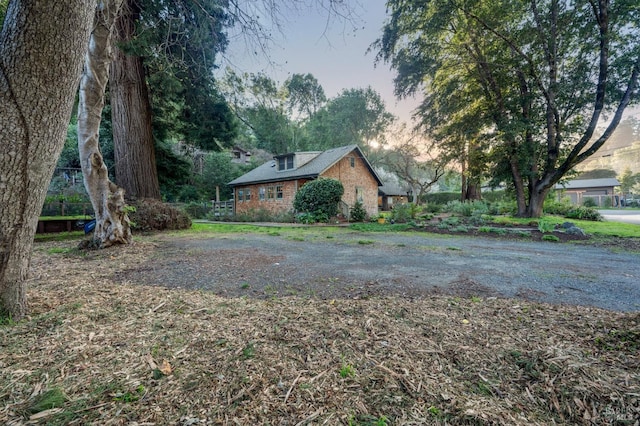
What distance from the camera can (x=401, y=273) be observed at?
3695 mm

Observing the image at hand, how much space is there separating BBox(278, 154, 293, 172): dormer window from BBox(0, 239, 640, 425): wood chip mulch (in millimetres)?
16735

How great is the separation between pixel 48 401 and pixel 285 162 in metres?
18.3

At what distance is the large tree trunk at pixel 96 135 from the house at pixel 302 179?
37.7ft

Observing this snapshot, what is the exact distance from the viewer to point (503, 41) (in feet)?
37.9

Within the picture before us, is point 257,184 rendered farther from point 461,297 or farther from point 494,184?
point 461,297

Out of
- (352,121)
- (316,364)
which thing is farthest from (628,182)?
(316,364)

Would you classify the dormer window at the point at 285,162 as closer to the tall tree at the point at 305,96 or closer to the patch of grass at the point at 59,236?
the patch of grass at the point at 59,236

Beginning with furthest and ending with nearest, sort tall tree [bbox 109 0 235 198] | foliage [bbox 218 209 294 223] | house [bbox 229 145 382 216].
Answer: house [bbox 229 145 382 216] < foliage [bbox 218 209 294 223] < tall tree [bbox 109 0 235 198]

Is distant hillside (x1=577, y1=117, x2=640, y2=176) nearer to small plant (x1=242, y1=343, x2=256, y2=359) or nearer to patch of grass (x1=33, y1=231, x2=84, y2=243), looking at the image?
small plant (x1=242, y1=343, x2=256, y2=359)

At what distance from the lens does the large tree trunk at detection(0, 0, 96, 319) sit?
1.74 metres

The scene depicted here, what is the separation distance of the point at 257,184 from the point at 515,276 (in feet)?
58.6

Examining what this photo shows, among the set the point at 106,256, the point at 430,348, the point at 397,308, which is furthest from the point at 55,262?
the point at 430,348

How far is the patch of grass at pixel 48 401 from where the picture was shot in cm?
121

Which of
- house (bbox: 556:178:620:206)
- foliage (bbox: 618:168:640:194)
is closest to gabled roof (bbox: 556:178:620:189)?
house (bbox: 556:178:620:206)
